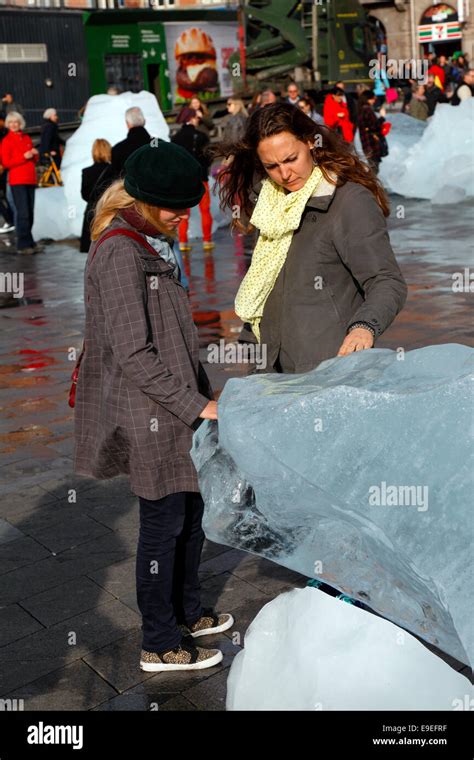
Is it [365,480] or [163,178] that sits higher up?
[163,178]

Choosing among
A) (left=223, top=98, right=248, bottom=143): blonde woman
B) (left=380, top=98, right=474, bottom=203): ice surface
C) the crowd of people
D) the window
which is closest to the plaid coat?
the crowd of people

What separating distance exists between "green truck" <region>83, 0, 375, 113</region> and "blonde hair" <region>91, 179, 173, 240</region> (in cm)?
2861

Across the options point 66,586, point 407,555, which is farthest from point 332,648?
point 66,586

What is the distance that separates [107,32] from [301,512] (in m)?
30.2

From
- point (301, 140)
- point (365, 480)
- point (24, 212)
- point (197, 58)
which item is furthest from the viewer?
point (197, 58)

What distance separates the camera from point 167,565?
143 inches

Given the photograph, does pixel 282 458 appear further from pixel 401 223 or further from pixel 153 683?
pixel 401 223

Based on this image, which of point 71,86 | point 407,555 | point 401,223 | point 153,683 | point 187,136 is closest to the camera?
point 407,555

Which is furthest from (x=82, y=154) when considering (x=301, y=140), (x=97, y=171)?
(x=301, y=140)

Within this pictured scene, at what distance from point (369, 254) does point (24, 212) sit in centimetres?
1191

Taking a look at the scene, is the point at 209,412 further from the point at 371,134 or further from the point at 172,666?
the point at 371,134

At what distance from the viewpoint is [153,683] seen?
370cm

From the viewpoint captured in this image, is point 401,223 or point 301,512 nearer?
point 301,512
